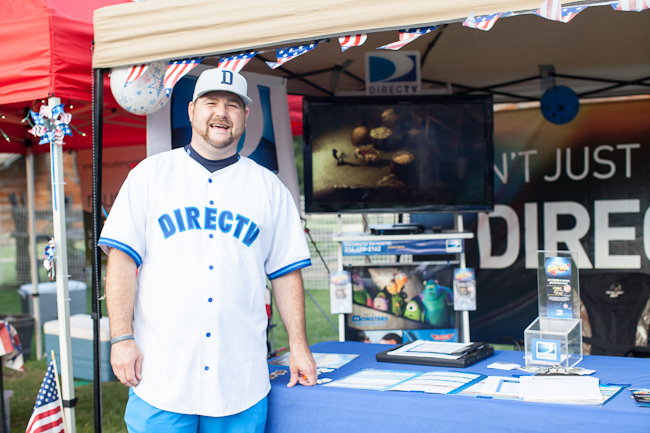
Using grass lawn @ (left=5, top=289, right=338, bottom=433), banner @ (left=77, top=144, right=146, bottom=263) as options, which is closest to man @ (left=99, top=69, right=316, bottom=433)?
grass lawn @ (left=5, top=289, right=338, bottom=433)

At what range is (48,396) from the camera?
241cm

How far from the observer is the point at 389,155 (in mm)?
3311

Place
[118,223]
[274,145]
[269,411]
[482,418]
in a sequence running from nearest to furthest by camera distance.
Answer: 1. [482,418]
2. [118,223]
3. [269,411]
4. [274,145]

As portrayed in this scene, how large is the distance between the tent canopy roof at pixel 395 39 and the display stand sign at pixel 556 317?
87cm

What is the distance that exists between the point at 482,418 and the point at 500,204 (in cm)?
344

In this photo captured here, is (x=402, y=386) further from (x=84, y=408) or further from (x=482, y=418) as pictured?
(x=84, y=408)

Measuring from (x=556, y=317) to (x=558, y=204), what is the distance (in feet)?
9.54

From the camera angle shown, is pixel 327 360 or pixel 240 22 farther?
pixel 327 360

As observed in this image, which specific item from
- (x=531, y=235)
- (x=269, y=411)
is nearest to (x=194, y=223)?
(x=269, y=411)

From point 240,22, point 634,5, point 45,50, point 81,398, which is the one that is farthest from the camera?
point 81,398

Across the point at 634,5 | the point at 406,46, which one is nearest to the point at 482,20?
the point at 634,5

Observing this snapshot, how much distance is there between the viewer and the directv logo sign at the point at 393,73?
3529mm

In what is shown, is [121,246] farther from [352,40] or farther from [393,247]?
[393,247]

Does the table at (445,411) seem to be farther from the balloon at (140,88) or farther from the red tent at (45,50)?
the red tent at (45,50)
